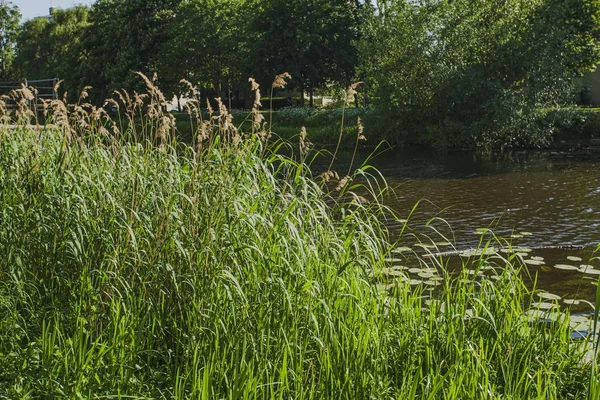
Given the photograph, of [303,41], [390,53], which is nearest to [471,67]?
[390,53]

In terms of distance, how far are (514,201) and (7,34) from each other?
5918 cm

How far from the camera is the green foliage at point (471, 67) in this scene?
26406mm

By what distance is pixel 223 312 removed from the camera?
15.0 ft

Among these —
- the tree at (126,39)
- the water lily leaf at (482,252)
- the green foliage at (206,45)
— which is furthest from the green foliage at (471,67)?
the tree at (126,39)

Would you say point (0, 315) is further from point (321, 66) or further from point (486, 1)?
point (321, 66)

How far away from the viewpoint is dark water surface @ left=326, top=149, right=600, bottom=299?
1089 centimetres

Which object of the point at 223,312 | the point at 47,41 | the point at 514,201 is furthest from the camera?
→ the point at 47,41

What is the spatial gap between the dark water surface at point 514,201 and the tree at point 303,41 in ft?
47.2

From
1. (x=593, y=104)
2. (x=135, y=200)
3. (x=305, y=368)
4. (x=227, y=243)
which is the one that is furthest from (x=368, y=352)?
(x=593, y=104)

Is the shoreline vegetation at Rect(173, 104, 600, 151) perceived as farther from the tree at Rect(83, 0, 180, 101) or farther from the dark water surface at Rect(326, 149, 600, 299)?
the tree at Rect(83, 0, 180, 101)

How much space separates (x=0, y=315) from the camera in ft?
16.6

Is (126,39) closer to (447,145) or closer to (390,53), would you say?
(390,53)

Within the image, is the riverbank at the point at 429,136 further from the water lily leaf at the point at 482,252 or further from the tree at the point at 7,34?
the tree at the point at 7,34

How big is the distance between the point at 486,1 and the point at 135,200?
23999mm
